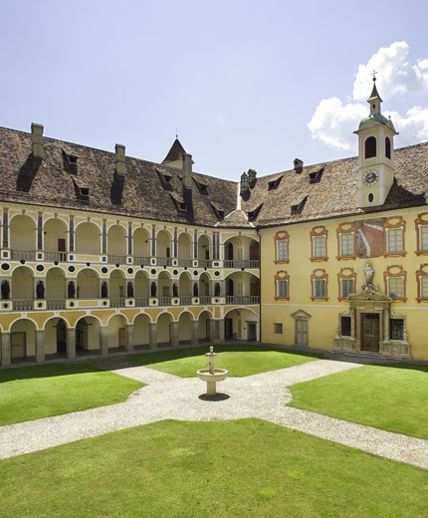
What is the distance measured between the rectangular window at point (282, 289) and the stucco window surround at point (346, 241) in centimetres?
637

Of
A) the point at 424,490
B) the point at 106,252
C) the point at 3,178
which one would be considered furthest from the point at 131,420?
the point at 3,178

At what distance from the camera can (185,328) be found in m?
45.7

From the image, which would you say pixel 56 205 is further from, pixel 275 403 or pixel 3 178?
pixel 275 403

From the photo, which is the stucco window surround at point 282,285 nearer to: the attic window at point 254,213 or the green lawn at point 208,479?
the attic window at point 254,213

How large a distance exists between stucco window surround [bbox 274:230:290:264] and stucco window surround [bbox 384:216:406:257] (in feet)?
31.6

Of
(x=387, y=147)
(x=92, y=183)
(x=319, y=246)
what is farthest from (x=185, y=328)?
(x=387, y=147)

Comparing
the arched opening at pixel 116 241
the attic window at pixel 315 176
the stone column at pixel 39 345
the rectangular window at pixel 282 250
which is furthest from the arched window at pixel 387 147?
the stone column at pixel 39 345

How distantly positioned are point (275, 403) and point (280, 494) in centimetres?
951

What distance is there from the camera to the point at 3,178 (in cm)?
3256

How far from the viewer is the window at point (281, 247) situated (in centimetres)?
4228

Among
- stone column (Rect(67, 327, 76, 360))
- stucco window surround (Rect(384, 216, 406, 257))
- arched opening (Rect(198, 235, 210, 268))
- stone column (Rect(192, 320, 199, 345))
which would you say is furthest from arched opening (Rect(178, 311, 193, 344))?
stucco window surround (Rect(384, 216, 406, 257))

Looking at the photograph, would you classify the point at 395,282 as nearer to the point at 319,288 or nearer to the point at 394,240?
the point at 394,240

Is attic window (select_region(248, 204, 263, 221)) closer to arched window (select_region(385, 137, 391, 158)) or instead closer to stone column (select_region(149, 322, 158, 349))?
arched window (select_region(385, 137, 391, 158))

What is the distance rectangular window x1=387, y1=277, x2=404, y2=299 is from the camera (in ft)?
113
